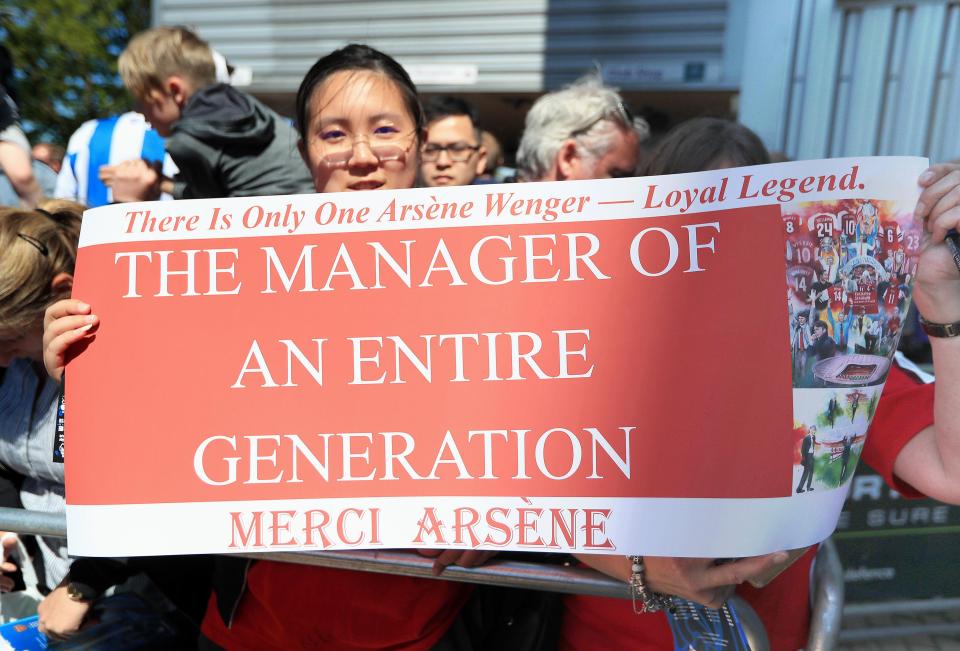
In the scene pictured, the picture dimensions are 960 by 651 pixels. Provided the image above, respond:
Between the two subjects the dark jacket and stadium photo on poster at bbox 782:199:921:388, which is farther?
the dark jacket

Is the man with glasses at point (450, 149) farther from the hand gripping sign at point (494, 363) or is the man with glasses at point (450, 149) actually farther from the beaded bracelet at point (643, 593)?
the beaded bracelet at point (643, 593)

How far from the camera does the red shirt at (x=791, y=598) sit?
1.42 metres

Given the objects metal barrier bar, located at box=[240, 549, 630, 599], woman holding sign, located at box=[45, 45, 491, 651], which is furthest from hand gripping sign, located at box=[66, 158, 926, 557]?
woman holding sign, located at box=[45, 45, 491, 651]

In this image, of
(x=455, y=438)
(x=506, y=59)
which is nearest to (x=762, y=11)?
(x=506, y=59)

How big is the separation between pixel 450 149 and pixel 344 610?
8.29ft

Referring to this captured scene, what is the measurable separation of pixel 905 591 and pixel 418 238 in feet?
8.51

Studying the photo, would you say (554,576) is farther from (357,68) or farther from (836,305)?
(357,68)

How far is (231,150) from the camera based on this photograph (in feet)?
8.25

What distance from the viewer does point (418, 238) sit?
1284 mm

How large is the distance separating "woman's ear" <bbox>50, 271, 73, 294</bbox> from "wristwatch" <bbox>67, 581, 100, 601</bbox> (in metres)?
0.66

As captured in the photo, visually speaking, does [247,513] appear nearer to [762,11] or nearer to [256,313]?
[256,313]

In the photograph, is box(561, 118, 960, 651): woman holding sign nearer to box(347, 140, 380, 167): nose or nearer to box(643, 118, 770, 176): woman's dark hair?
box(643, 118, 770, 176): woman's dark hair

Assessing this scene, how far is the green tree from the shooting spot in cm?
1608

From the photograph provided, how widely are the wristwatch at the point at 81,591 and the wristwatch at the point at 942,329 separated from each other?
1.77 m
